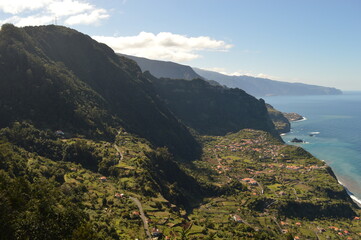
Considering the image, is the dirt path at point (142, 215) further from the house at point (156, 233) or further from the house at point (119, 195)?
the house at point (119, 195)

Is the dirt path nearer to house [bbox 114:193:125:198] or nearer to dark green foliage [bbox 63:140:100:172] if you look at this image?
house [bbox 114:193:125:198]

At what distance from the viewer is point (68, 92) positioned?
579 ft

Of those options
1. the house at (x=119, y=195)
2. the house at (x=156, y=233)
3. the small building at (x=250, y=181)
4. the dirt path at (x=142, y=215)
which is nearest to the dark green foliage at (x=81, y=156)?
the house at (x=119, y=195)

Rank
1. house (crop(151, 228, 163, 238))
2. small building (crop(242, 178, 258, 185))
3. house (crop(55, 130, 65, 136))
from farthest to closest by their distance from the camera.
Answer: small building (crop(242, 178, 258, 185))
house (crop(55, 130, 65, 136))
house (crop(151, 228, 163, 238))

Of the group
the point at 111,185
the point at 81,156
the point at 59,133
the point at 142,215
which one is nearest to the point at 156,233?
the point at 142,215

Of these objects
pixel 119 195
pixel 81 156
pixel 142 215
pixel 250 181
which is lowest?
pixel 250 181

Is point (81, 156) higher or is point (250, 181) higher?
point (81, 156)

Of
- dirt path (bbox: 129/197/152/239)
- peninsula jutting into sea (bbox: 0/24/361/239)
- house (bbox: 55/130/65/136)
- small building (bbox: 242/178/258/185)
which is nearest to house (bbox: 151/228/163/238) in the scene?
peninsula jutting into sea (bbox: 0/24/361/239)

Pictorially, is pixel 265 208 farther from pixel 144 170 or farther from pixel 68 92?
pixel 68 92

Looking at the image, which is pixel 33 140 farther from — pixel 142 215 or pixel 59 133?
pixel 142 215

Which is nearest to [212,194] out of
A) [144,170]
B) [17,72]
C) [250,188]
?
[250,188]

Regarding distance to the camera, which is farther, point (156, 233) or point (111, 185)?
point (111, 185)

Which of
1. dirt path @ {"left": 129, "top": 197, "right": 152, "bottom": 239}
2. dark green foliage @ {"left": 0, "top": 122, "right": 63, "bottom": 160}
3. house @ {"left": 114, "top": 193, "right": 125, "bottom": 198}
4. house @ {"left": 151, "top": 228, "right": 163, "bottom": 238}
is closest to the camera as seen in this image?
house @ {"left": 151, "top": 228, "right": 163, "bottom": 238}

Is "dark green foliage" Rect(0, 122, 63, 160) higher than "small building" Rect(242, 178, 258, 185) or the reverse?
higher
